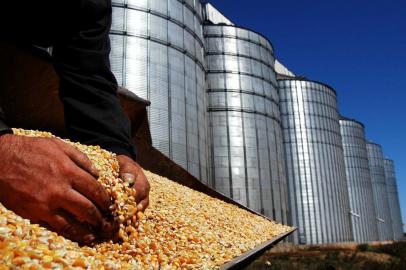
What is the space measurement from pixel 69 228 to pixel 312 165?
867 inches

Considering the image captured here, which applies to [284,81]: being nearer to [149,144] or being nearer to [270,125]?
[270,125]

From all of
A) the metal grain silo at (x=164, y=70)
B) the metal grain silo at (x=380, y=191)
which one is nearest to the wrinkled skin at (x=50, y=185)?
the metal grain silo at (x=164, y=70)

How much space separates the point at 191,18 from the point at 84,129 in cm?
1176

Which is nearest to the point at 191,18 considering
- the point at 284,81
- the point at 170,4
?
the point at 170,4

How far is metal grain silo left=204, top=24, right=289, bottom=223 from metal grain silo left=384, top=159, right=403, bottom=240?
3107 cm

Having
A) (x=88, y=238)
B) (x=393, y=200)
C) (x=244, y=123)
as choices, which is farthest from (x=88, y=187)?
(x=393, y=200)

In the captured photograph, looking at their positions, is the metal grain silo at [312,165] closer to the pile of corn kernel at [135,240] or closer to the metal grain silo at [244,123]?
the metal grain silo at [244,123]

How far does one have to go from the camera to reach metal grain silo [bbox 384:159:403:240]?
1687 inches

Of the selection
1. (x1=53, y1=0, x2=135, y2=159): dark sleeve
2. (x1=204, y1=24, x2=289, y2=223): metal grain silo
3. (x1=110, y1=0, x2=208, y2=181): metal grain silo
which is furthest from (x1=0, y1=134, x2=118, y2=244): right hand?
(x1=204, y1=24, x2=289, y2=223): metal grain silo

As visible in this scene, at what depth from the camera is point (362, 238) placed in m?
29.0

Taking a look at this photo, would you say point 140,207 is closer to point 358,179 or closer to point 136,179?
point 136,179

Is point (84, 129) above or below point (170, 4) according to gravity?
below

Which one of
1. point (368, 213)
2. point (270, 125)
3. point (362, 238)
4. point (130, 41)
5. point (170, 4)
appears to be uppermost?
point (170, 4)

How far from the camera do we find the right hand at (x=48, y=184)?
1879 millimetres
